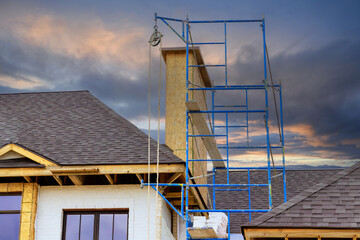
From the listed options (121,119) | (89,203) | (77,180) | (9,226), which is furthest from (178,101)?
(9,226)

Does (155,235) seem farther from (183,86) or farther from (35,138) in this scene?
(183,86)

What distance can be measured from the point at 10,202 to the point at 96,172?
2392 millimetres

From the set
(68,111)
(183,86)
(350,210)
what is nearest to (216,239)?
(350,210)

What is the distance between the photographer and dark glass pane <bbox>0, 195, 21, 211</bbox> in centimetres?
1277

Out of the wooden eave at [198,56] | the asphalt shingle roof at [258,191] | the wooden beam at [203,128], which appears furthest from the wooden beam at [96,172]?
the asphalt shingle roof at [258,191]

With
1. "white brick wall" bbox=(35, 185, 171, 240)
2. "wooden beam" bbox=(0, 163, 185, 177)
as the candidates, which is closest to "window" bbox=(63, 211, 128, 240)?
→ "white brick wall" bbox=(35, 185, 171, 240)

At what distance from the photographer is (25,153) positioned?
1271 cm

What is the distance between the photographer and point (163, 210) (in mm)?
12844

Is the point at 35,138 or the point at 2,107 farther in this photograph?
the point at 2,107

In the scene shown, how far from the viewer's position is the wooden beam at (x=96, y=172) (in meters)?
12.2

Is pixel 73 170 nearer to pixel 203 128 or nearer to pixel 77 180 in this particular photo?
pixel 77 180

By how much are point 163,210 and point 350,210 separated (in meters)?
4.41

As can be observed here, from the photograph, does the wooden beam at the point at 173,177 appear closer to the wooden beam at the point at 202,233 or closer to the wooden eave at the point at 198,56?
the wooden beam at the point at 202,233

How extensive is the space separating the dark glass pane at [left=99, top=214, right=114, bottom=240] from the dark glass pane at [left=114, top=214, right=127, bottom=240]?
0.13 metres
